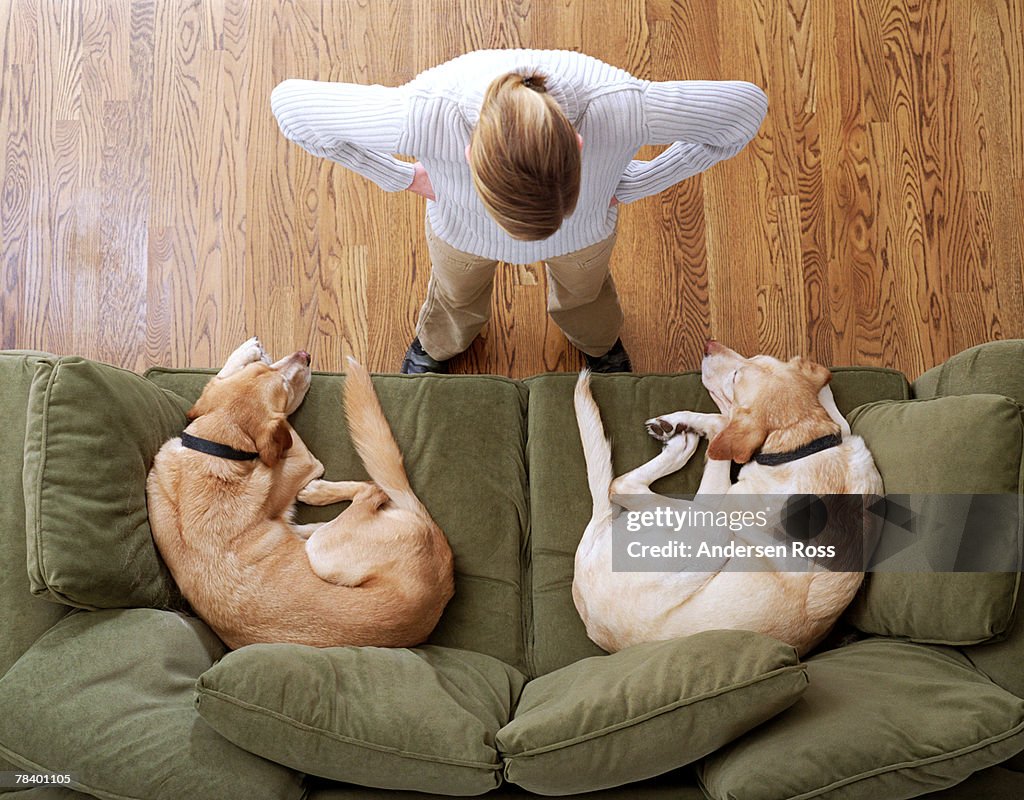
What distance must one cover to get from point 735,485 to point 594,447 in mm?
359

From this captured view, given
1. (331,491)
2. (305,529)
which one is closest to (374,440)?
(331,491)

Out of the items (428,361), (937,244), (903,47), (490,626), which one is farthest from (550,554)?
(903,47)

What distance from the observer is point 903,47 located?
283cm

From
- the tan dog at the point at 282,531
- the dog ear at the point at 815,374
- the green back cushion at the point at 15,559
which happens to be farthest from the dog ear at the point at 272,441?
the dog ear at the point at 815,374

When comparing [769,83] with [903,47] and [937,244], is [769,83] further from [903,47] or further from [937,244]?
[937,244]

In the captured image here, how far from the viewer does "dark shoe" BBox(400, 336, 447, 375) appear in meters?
2.52

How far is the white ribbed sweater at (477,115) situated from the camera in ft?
4.85

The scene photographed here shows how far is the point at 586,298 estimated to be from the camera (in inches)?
85.1

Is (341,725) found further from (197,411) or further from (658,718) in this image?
(197,411)

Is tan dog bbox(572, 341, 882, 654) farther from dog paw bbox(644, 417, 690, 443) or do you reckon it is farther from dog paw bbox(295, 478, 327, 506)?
dog paw bbox(295, 478, 327, 506)

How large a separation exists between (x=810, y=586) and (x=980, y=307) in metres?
1.45

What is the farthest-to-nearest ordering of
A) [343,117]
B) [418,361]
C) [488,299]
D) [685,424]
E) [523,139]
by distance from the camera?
[418,361]
[488,299]
[685,424]
[343,117]
[523,139]

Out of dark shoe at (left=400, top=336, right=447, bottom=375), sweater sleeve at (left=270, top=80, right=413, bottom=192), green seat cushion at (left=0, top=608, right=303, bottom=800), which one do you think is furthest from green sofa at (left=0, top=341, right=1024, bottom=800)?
sweater sleeve at (left=270, top=80, right=413, bottom=192)

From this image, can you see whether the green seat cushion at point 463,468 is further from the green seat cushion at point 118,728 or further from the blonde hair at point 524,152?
the blonde hair at point 524,152
